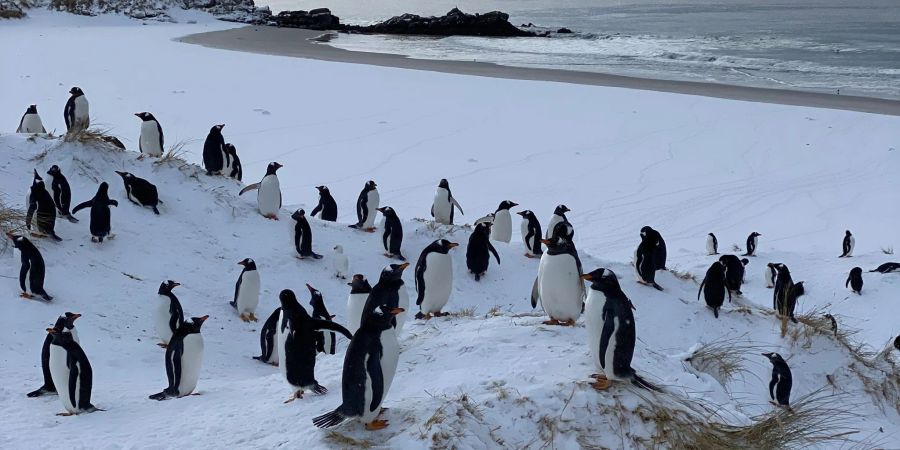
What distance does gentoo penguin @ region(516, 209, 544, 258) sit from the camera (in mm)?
9812

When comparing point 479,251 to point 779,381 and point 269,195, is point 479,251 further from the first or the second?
point 779,381

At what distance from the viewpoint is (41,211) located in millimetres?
7832

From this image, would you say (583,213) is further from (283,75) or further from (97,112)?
(283,75)

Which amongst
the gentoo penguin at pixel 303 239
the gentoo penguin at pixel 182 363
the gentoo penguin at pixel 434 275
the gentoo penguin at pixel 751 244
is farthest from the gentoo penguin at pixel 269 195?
the gentoo penguin at pixel 751 244

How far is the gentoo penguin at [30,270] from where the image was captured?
6859 millimetres

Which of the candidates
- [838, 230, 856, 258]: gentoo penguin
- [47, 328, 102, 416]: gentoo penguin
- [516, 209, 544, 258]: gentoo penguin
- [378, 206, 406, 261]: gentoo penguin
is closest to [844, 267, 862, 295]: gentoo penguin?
[838, 230, 856, 258]: gentoo penguin

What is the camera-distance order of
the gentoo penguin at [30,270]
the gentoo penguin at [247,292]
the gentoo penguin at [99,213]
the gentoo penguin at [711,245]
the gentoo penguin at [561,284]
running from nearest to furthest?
the gentoo penguin at [561,284], the gentoo penguin at [30,270], the gentoo penguin at [247,292], the gentoo penguin at [99,213], the gentoo penguin at [711,245]

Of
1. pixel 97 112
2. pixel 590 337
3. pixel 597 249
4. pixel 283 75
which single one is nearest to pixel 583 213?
pixel 597 249

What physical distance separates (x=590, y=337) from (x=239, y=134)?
591 inches

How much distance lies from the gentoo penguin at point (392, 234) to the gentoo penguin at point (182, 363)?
147 inches

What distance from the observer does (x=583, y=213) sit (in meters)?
14.3

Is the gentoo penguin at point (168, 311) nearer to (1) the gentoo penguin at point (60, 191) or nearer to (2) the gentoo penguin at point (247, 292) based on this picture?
(2) the gentoo penguin at point (247, 292)

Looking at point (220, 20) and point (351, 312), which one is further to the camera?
point (220, 20)

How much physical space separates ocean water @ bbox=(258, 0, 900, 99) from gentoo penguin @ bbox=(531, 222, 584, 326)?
2627 centimetres
